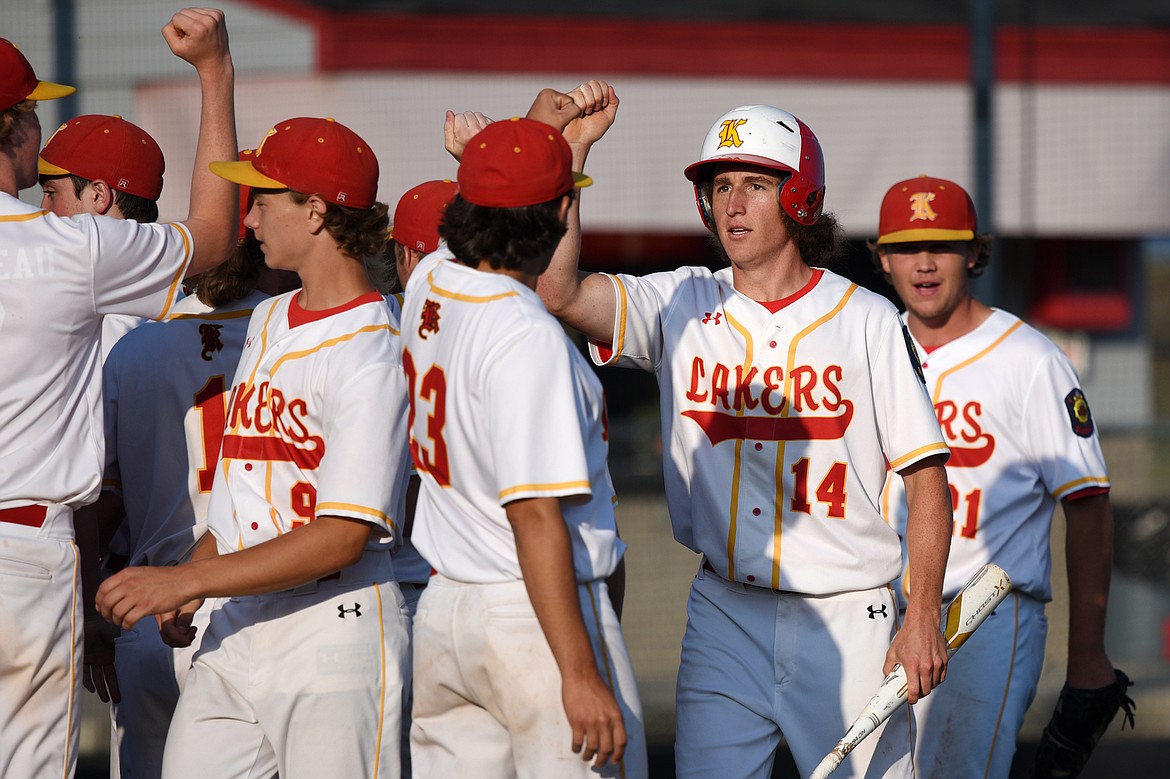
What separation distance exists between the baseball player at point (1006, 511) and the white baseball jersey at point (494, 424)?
1.88 meters

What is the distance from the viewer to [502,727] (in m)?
3.02

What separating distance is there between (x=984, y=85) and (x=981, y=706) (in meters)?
4.14

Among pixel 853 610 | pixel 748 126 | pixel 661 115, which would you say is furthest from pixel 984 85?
pixel 853 610

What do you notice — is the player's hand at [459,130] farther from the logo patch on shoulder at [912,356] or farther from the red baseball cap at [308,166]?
the logo patch on shoulder at [912,356]

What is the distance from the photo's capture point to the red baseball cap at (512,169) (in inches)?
116

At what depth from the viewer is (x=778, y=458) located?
3721mm

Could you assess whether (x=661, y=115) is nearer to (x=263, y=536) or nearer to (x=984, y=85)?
(x=984, y=85)

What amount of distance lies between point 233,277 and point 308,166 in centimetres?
80

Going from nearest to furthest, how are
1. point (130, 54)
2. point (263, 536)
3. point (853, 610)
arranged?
point (263, 536)
point (853, 610)
point (130, 54)

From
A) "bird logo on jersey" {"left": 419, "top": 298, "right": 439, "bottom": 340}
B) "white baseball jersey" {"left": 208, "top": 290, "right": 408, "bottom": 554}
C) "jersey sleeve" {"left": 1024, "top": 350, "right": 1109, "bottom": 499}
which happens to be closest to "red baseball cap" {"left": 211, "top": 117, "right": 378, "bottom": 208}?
"white baseball jersey" {"left": 208, "top": 290, "right": 408, "bottom": 554}

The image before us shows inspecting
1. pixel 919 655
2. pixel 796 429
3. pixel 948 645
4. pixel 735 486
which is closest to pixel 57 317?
pixel 735 486

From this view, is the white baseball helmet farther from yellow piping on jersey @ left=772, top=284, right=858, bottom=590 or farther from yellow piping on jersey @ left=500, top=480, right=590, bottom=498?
yellow piping on jersey @ left=500, top=480, right=590, bottom=498

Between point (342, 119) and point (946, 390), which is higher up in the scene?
point (342, 119)

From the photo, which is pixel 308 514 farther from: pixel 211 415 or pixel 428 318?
pixel 211 415
